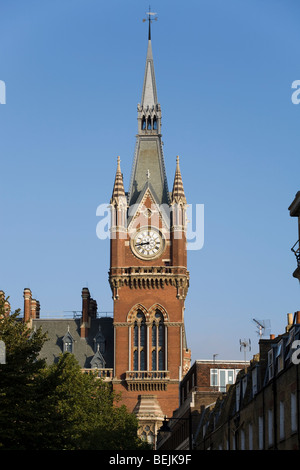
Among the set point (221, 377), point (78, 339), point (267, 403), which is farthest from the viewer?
point (78, 339)

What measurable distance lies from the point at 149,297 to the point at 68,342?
14051 millimetres

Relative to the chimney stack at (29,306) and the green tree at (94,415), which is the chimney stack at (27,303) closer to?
the chimney stack at (29,306)

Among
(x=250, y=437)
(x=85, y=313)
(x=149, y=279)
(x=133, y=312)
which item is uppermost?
(x=149, y=279)

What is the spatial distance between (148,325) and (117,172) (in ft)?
62.3

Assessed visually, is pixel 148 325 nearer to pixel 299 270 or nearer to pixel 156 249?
pixel 156 249

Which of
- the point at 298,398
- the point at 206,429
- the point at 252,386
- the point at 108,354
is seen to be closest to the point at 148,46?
the point at 108,354

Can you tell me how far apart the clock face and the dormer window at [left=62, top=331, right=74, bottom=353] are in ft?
47.3

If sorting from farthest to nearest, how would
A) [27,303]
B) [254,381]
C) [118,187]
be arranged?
[27,303] → [118,187] → [254,381]

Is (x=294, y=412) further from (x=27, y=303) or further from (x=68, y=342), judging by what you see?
(x=27, y=303)

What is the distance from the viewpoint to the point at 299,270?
45062mm

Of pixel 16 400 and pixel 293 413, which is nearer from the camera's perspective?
pixel 293 413

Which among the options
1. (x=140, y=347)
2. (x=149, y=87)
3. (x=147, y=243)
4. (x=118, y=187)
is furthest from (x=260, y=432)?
(x=149, y=87)

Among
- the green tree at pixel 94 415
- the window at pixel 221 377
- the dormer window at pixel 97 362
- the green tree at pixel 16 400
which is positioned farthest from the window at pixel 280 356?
the dormer window at pixel 97 362

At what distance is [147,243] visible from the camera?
417ft
